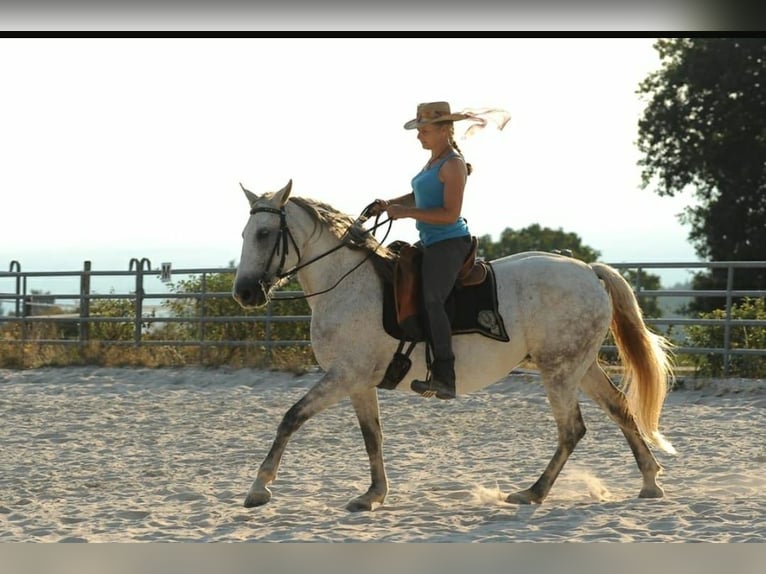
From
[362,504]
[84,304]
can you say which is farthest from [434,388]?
[84,304]

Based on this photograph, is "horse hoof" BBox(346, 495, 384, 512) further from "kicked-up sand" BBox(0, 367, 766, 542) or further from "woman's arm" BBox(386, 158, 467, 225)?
"woman's arm" BBox(386, 158, 467, 225)

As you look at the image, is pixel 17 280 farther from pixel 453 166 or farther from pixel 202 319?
pixel 453 166

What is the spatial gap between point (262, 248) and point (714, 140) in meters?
18.4

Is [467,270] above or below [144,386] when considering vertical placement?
above

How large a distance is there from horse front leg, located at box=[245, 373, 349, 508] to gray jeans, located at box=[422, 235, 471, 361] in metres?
0.57

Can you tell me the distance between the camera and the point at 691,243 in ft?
79.3

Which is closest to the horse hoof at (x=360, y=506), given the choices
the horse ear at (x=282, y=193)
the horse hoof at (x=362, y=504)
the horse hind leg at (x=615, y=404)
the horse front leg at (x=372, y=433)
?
the horse hoof at (x=362, y=504)

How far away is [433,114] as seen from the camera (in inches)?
245

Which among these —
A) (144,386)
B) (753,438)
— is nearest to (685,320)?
(753,438)

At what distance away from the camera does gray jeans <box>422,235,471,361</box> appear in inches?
244

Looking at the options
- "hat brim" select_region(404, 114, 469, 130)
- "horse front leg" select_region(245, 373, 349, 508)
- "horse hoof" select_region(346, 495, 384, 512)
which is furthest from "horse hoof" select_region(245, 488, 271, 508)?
"hat brim" select_region(404, 114, 469, 130)

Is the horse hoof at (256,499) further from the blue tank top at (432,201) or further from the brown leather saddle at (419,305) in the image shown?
the blue tank top at (432,201)
